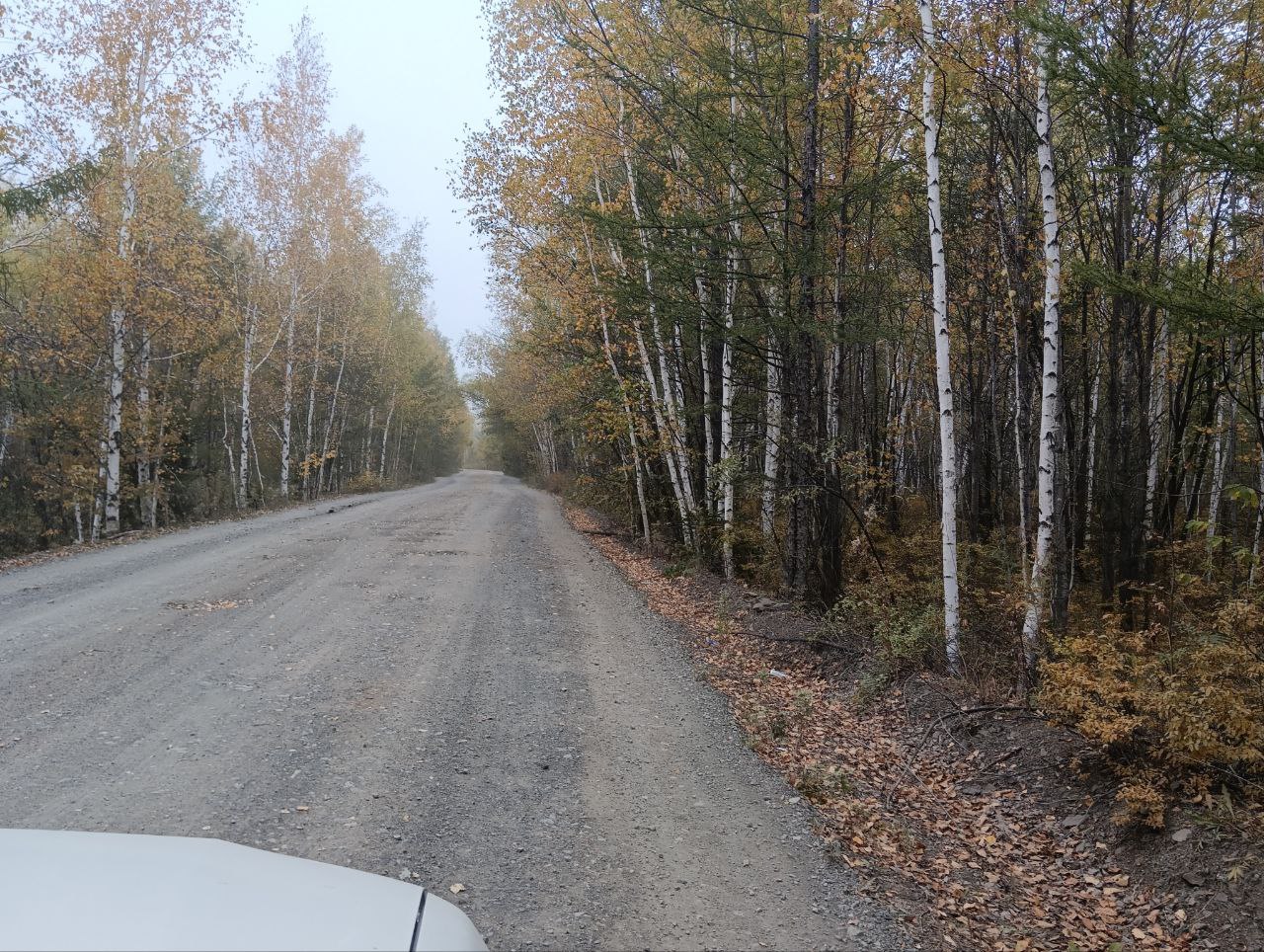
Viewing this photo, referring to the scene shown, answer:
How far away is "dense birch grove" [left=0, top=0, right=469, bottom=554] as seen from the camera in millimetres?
15094

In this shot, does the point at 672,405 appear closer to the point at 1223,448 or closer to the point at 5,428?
the point at 1223,448

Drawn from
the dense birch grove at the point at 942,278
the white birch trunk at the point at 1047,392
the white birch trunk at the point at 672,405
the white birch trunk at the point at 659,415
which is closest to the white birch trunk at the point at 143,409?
the dense birch grove at the point at 942,278

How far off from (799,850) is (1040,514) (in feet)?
12.2

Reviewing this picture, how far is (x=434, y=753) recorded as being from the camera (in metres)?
4.96

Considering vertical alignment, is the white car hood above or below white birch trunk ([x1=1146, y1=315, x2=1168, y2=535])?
below

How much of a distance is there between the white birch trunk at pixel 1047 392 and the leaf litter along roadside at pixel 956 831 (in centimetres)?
92

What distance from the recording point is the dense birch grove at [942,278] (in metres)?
5.49

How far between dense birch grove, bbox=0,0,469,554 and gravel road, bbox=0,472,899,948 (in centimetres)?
930

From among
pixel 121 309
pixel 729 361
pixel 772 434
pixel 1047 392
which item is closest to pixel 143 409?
pixel 121 309

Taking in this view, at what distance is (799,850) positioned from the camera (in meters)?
4.09

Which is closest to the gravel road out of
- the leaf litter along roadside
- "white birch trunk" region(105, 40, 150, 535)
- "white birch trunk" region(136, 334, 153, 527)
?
the leaf litter along roadside

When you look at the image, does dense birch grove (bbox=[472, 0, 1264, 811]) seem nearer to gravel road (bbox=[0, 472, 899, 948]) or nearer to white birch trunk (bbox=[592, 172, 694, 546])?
white birch trunk (bbox=[592, 172, 694, 546])

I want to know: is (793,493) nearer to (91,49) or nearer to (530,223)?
(530,223)

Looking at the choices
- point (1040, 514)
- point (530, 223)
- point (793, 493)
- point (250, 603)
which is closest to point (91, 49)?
point (530, 223)
